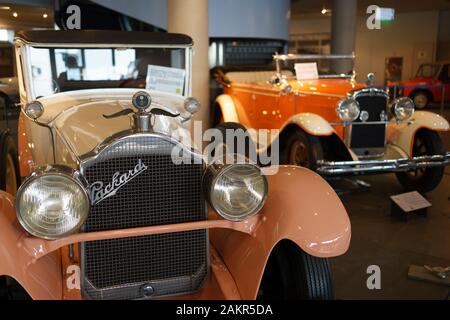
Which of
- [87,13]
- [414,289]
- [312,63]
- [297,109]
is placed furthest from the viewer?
[87,13]

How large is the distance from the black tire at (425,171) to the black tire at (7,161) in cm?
400

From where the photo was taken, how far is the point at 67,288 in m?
1.83

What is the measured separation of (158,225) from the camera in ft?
5.97

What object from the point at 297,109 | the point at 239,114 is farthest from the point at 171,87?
the point at 239,114

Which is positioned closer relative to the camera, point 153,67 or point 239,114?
point 153,67

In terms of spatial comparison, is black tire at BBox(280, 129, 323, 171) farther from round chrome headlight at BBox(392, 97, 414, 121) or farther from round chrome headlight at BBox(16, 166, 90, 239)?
round chrome headlight at BBox(16, 166, 90, 239)

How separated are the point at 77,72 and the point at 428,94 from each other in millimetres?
13044

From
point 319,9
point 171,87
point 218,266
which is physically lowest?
point 218,266

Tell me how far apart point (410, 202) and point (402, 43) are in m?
14.2

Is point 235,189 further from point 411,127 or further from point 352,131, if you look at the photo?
point 411,127

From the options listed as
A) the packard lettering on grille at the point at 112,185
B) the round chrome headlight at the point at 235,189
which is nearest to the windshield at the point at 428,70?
the round chrome headlight at the point at 235,189

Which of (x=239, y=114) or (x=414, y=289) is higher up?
(x=239, y=114)

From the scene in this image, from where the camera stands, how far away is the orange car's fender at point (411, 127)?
467 centimetres

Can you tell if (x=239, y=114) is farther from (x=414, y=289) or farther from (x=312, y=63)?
(x=414, y=289)
